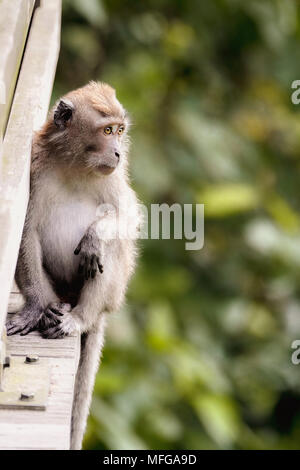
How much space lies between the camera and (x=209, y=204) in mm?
8398

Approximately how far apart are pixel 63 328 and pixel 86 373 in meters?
0.64

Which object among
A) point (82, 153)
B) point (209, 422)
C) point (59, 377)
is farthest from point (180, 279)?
point (59, 377)

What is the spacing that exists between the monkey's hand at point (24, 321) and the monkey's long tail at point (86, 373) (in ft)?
1.71

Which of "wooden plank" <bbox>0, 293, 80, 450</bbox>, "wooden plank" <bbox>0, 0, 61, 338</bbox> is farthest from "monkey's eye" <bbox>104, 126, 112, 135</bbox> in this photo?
"wooden plank" <bbox>0, 293, 80, 450</bbox>

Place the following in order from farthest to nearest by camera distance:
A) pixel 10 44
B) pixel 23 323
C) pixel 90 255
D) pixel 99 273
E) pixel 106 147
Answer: pixel 106 147
pixel 99 273
pixel 90 255
pixel 23 323
pixel 10 44

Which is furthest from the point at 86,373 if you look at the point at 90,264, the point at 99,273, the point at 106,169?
the point at 106,169

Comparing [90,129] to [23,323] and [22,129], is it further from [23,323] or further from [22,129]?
[22,129]

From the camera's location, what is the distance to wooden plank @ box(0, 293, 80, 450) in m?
2.73

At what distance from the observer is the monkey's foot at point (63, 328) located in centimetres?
366

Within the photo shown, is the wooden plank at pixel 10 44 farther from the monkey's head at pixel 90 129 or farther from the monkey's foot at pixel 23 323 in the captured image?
the monkey's foot at pixel 23 323

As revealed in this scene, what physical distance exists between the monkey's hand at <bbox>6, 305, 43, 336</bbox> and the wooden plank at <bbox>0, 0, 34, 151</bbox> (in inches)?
33.9

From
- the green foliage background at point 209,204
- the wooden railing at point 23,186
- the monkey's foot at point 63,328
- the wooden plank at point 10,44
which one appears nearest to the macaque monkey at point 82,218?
the monkey's foot at point 63,328

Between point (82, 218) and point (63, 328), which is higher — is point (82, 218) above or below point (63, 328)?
above

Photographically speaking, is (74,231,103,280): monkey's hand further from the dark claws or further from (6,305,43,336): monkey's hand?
(6,305,43,336): monkey's hand
